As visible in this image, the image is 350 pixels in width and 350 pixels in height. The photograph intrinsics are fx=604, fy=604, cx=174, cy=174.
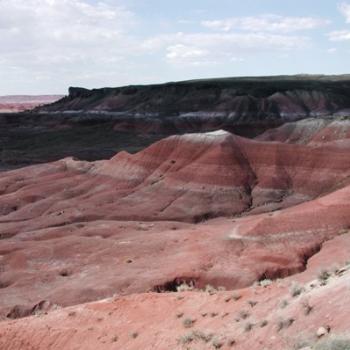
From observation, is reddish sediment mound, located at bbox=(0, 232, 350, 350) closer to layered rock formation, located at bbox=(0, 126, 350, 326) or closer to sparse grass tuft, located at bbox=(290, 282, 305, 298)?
sparse grass tuft, located at bbox=(290, 282, 305, 298)

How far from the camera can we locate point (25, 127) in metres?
151

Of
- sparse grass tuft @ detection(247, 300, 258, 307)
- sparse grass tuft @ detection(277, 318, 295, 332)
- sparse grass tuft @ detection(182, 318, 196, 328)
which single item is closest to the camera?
sparse grass tuft @ detection(277, 318, 295, 332)

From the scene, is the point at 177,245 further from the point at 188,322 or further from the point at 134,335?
the point at 188,322

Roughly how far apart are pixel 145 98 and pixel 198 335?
141845 millimetres

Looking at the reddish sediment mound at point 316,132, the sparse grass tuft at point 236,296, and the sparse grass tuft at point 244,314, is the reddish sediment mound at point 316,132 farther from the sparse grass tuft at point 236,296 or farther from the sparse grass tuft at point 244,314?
the sparse grass tuft at point 244,314

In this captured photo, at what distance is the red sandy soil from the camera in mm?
15780

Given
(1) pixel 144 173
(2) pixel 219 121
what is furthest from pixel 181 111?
(1) pixel 144 173

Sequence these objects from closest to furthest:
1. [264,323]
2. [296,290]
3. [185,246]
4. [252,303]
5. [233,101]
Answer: [264,323] → [296,290] → [252,303] → [185,246] → [233,101]

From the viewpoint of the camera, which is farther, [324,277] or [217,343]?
[324,277]

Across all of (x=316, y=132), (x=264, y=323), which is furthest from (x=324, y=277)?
(x=316, y=132)

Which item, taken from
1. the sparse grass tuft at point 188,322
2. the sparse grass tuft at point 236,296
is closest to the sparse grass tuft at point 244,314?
the sparse grass tuft at point 188,322

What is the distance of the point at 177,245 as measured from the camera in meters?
39.9

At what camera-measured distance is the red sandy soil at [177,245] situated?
15780mm

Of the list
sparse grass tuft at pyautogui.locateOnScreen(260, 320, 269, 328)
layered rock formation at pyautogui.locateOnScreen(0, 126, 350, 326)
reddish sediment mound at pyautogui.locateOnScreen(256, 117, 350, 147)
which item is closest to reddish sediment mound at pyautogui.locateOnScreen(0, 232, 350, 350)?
sparse grass tuft at pyautogui.locateOnScreen(260, 320, 269, 328)
